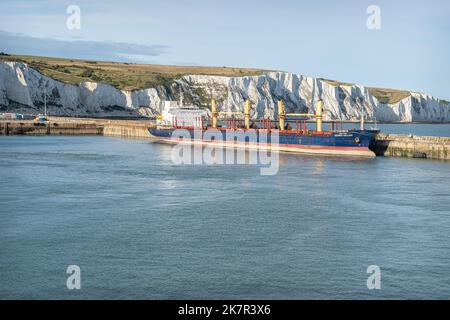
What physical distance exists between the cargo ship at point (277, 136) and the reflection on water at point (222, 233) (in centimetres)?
1899

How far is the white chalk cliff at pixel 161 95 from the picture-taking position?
134m

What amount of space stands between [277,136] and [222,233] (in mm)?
52229

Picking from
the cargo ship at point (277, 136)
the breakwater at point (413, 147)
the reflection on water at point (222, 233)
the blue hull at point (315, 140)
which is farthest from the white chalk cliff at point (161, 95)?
the reflection on water at point (222, 233)

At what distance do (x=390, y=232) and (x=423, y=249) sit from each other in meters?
3.53

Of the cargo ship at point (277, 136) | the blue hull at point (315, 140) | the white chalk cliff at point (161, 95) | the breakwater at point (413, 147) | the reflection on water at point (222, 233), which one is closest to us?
the reflection on water at point (222, 233)

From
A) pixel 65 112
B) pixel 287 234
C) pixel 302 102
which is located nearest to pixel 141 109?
pixel 65 112

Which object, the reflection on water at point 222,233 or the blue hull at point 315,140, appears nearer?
the reflection on water at point 222,233

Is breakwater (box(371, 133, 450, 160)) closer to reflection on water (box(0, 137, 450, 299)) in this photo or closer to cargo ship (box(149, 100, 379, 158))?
cargo ship (box(149, 100, 379, 158))

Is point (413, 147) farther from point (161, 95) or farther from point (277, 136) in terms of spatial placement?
point (161, 95)

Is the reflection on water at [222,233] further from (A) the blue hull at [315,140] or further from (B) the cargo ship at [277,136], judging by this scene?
(B) the cargo ship at [277,136]

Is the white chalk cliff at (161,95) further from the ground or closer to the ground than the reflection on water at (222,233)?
further from the ground

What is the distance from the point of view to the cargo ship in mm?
74125

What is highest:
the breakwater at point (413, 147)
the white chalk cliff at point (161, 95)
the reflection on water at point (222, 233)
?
the white chalk cliff at point (161, 95)

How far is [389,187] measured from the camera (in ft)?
154
